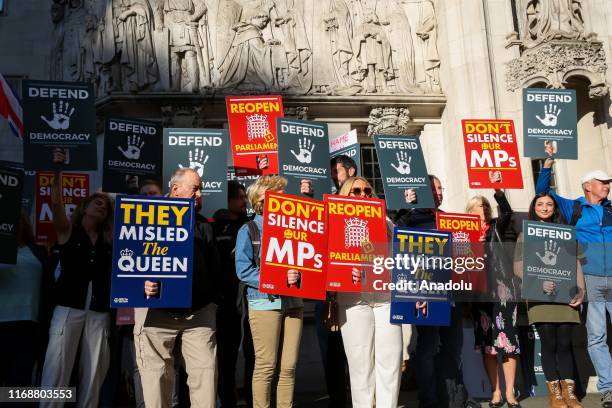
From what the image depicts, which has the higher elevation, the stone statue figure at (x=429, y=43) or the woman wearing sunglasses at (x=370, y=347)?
the stone statue figure at (x=429, y=43)

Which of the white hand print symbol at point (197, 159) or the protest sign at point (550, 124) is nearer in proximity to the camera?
the white hand print symbol at point (197, 159)

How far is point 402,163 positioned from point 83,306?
4520 mm

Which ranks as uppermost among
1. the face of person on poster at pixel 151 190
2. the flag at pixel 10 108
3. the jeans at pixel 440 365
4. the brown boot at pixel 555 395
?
the flag at pixel 10 108

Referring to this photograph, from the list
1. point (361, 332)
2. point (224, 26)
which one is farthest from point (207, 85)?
point (361, 332)

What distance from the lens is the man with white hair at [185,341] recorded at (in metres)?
5.06

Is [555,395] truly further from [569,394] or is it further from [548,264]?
[548,264]

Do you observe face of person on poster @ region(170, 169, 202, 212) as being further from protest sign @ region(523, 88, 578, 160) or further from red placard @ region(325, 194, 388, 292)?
protest sign @ region(523, 88, 578, 160)

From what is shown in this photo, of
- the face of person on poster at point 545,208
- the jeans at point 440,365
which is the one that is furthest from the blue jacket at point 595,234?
the jeans at point 440,365

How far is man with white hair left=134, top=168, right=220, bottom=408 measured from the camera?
16.6ft

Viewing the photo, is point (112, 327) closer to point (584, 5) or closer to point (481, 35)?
point (481, 35)

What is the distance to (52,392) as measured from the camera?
211 inches

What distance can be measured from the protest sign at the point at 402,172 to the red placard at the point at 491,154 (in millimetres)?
625

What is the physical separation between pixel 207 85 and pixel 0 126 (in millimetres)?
4813

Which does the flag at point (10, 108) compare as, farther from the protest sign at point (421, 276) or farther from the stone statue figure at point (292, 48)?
the protest sign at point (421, 276)
